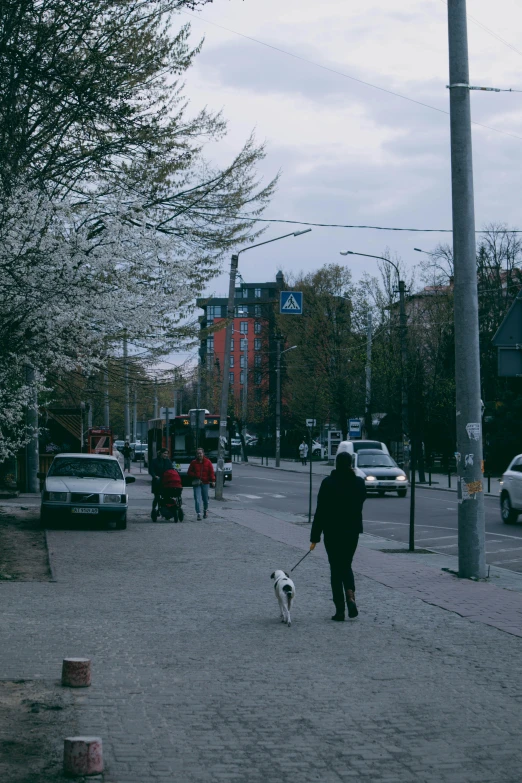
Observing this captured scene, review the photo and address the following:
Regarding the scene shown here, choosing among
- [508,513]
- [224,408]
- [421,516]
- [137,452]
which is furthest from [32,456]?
[137,452]

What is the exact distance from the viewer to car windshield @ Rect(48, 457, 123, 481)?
22.5 meters

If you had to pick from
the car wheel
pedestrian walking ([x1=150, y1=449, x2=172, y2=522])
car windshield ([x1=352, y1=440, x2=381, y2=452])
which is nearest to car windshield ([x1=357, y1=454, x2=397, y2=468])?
car windshield ([x1=352, y1=440, x2=381, y2=452])

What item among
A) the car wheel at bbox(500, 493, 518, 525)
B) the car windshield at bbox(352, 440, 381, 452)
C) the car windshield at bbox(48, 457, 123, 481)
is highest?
the car windshield at bbox(352, 440, 381, 452)

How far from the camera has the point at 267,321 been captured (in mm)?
90938

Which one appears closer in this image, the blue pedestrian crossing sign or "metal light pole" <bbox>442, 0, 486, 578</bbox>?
"metal light pole" <bbox>442, 0, 486, 578</bbox>

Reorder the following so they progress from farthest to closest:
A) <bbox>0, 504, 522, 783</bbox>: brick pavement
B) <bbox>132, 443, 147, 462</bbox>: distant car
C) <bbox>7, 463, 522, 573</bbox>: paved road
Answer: <bbox>132, 443, 147, 462</bbox>: distant car → <bbox>7, 463, 522, 573</bbox>: paved road → <bbox>0, 504, 522, 783</bbox>: brick pavement

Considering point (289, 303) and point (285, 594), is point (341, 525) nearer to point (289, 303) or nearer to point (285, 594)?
point (285, 594)

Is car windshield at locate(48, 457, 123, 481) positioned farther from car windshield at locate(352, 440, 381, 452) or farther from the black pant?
car windshield at locate(352, 440, 381, 452)

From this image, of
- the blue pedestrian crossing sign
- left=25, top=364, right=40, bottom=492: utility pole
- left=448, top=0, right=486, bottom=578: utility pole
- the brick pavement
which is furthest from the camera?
the blue pedestrian crossing sign

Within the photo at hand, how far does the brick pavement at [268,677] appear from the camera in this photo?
18.1 feet

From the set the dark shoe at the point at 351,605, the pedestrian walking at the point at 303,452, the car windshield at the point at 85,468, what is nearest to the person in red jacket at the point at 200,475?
the car windshield at the point at 85,468

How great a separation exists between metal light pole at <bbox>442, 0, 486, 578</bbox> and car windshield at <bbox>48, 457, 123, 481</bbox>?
10.6 metres

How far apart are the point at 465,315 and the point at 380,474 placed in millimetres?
21684

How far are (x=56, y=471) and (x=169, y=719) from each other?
16672 mm
